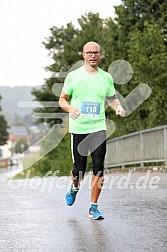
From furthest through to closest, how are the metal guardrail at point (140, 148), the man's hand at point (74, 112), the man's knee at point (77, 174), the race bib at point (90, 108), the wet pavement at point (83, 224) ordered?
the metal guardrail at point (140, 148) → the man's knee at point (77, 174) → the race bib at point (90, 108) → the man's hand at point (74, 112) → the wet pavement at point (83, 224)

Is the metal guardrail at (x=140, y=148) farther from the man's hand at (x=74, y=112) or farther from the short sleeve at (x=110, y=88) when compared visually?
the man's hand at (x=74, y=112)

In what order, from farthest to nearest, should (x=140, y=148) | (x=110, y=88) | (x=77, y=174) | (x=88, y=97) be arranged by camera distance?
(x=140, y=148) < (x=77, y=174) < (x=110, y=88) < (x=88, y=97)

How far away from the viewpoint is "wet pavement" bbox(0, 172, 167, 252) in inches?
225

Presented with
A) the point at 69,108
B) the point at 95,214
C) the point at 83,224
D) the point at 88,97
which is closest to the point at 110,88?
the point at 88,97

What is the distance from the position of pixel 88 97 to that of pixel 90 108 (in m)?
0.12

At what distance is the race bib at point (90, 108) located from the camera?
7.64 meters

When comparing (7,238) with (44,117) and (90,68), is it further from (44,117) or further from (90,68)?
(44,117)

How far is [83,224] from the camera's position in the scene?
7.14 metres

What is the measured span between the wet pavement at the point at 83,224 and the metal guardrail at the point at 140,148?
8.51 m

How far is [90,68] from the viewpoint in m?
7.76

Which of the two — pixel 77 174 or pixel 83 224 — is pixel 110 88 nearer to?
pixel 77 174

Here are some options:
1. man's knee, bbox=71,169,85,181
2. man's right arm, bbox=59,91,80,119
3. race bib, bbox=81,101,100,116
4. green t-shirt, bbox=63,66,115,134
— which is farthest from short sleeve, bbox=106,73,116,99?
man's knee, bbox=71,169,85,181

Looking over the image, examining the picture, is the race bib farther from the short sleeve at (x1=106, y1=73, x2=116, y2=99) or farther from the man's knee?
the man's knee

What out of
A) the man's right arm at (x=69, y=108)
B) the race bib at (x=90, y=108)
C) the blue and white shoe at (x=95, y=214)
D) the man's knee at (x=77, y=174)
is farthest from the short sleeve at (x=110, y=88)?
the blue and white shoe at (x=95, y=214)
